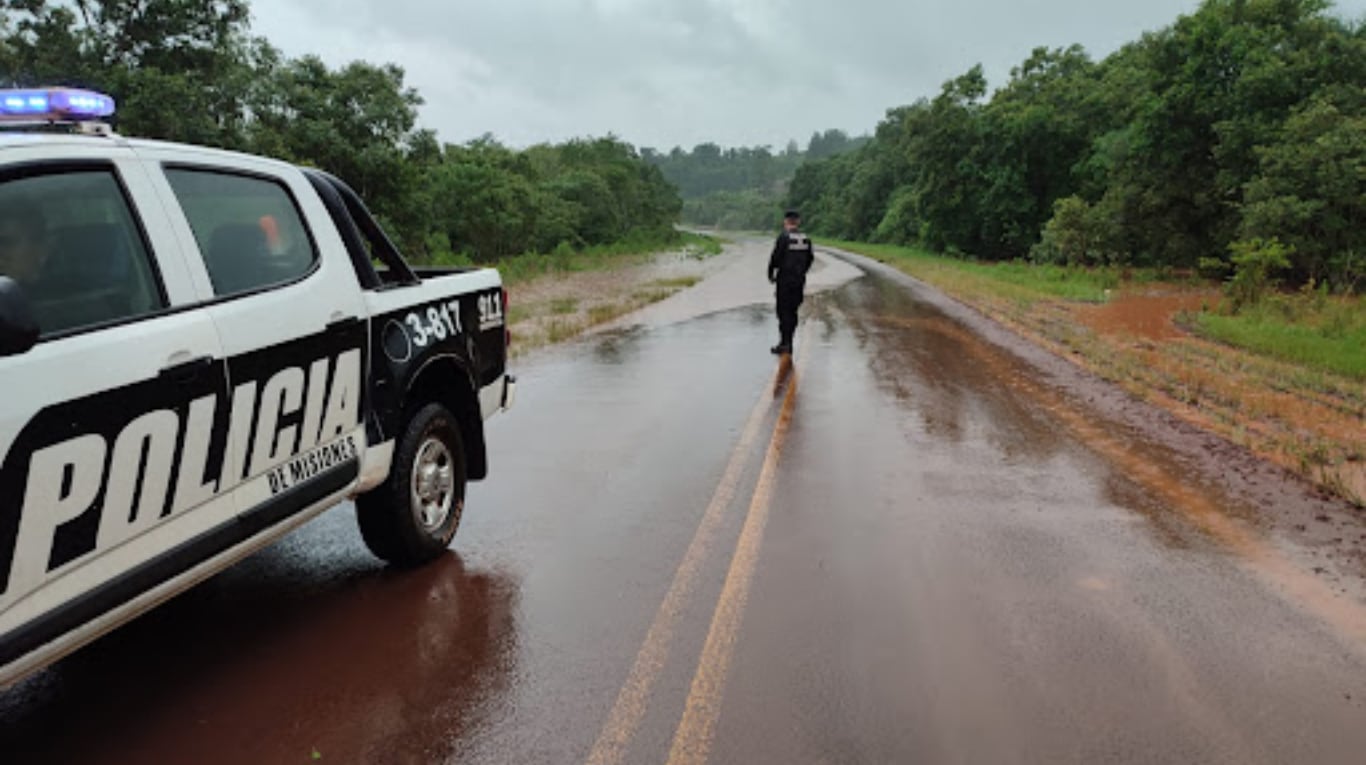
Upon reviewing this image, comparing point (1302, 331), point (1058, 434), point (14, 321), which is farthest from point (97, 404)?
point (1302, 331)

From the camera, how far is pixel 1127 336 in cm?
1605

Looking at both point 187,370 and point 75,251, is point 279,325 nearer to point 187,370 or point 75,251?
point 187,370

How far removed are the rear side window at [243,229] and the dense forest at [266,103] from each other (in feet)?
34.8

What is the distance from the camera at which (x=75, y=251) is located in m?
2.90

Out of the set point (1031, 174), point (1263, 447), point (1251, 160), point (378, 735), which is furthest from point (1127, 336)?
point (1031, 174)

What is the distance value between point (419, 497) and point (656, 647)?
160 centimetres

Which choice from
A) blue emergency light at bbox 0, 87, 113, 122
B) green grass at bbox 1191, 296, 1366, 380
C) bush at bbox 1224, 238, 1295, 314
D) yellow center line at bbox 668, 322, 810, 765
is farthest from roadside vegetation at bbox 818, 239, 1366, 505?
blue emergency light at bbox 0, 87, 113, 122

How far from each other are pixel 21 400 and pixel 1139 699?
3.86 metres

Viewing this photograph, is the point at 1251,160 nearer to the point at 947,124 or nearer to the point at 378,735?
the point at 947,124

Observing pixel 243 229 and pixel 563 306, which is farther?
pixel 563 306

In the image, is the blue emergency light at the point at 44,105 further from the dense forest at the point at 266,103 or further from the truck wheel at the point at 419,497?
the dense forest at the point at 266,103

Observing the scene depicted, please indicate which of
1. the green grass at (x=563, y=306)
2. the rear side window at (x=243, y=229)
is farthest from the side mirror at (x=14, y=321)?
the green grass at (x=563, y=306)

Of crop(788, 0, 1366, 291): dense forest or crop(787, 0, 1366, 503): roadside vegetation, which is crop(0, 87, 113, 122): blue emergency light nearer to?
crop(787, 0, 1366, 503): roadside vegetation

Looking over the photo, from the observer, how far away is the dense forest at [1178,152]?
79.7ft
